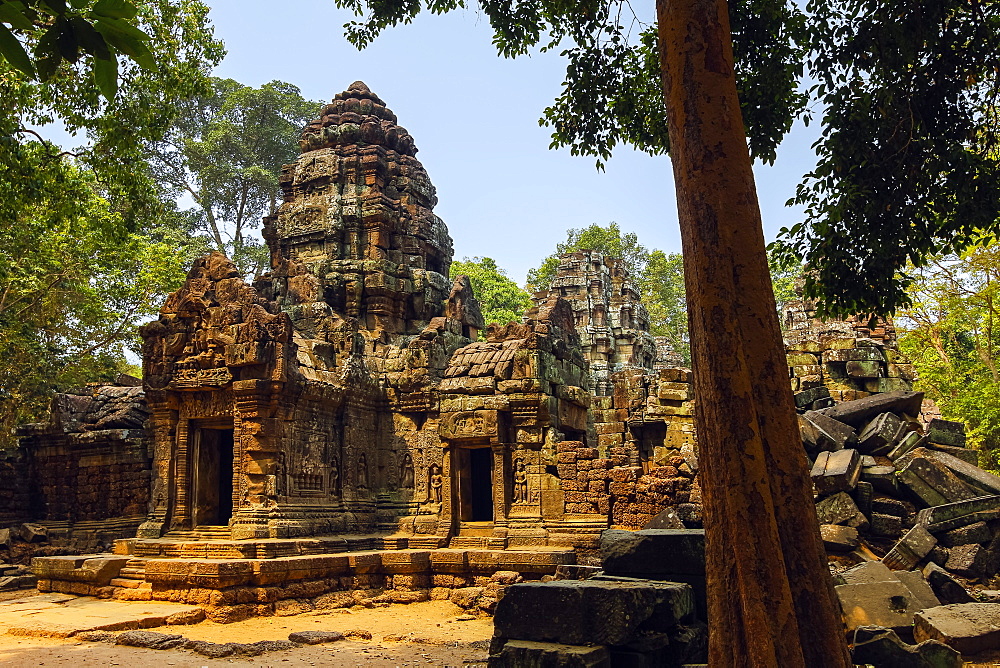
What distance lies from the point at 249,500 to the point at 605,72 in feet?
27.4

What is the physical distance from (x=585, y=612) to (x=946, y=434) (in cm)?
709

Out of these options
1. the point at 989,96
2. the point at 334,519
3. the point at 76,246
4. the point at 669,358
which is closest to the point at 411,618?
the point at 334,519

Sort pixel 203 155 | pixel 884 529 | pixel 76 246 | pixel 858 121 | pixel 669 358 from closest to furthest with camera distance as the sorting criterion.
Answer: pixel 858 121 → pixel 884 529 → pixel 76 246 → pixel 669 358 → pixel 203 155

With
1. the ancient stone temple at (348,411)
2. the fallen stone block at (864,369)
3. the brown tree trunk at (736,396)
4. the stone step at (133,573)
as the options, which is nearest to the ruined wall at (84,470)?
the ancient stone temple at (348,411)

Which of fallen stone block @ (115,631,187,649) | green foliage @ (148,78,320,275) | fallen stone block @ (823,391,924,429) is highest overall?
green foliage @ (148,78,320,275)

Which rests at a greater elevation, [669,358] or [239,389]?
[669,358]

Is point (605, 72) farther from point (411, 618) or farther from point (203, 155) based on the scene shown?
point (203, 155)

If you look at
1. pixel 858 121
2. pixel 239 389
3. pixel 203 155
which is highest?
pixel 203 155

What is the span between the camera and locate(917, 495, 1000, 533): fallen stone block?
24.7ft

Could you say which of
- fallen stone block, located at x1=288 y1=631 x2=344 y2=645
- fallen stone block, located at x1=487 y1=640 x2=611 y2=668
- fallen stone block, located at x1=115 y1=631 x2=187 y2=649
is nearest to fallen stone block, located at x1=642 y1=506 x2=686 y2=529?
fallen stone block, located at x1=288 y1=631 x2=344 y2=645

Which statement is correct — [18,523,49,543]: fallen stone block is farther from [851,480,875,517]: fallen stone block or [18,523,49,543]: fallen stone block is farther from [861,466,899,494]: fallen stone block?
[861,466,899,494]: fallen stone block

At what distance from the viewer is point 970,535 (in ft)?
24.3

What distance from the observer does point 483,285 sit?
38094 mm

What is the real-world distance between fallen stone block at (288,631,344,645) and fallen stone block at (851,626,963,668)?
18.0 ft
